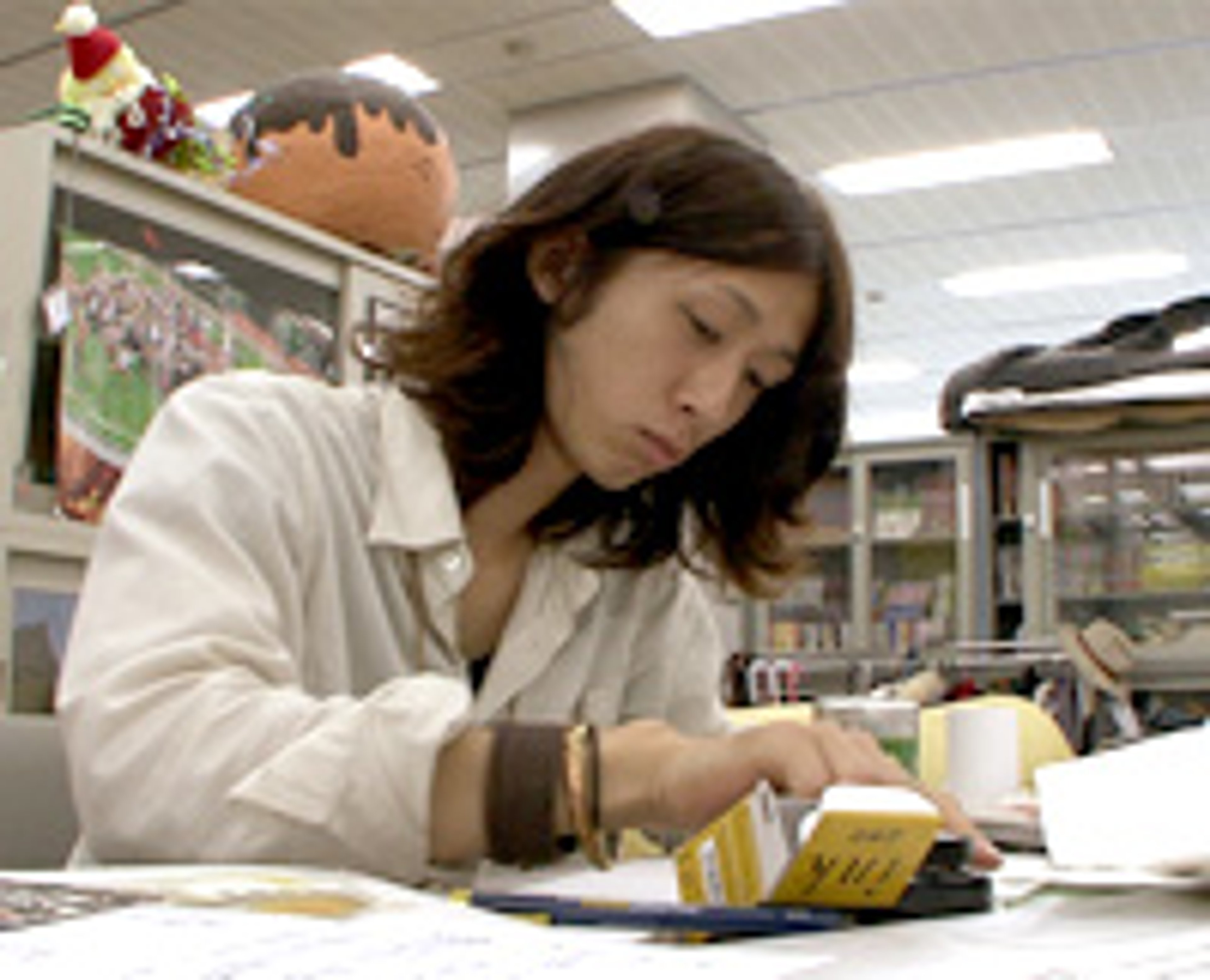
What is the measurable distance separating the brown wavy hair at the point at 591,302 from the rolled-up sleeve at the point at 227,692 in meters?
0.22

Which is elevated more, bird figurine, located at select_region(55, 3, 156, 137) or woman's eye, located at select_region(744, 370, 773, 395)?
bird figurine, located at select_region(55, 3, 156, 137)

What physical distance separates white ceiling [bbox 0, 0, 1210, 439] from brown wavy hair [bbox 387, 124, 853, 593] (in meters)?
2.78

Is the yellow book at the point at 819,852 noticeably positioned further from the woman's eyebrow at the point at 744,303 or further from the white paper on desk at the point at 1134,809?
the woman's eyebrow at the point at 744,303

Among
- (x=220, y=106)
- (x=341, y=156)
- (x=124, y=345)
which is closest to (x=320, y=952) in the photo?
(x=124, y=345)

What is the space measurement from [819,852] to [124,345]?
1.38 meters

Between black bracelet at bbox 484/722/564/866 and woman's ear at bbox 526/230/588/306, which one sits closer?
black bracelet at bbox 484/722/564/866

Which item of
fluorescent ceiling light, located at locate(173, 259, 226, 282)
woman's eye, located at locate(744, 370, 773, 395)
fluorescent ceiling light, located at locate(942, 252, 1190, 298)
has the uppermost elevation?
fluorescent ceiling light, located at locate(942, 252, 1190, 298)

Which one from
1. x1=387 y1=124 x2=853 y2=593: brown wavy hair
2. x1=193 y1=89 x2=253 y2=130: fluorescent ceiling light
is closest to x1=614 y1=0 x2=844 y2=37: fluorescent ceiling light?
x1=193 y1=89 x2=253 y2=130: fluorescent ceiling light

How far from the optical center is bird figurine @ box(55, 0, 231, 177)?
1.78 m

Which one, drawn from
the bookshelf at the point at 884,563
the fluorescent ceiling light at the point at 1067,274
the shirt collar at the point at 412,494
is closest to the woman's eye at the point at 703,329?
the shirt collar at the point at 412,494

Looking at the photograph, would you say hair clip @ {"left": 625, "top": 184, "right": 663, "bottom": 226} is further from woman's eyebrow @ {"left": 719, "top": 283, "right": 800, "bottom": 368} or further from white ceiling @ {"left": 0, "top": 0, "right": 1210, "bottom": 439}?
white ceiling @ {"left": 0, "top": 0, "right": 1210, "bottom": 439}

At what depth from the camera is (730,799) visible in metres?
0.75

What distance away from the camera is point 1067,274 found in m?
7.12

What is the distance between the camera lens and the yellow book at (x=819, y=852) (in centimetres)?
59
